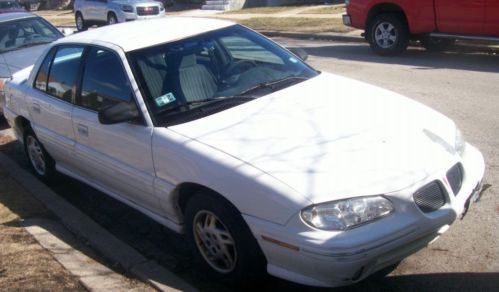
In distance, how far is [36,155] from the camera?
6457 millimetres

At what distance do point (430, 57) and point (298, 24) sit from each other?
687cm

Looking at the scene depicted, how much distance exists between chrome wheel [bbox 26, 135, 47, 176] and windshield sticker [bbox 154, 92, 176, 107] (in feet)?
7.64

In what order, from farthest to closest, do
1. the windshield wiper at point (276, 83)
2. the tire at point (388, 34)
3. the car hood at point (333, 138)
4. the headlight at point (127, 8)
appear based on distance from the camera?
the headlight at point (127, 8)
the tire at point (388, 34)
the windshield wiper at point (276, 83)
the car hood at point (333, 138)

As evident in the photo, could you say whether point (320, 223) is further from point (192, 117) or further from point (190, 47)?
point (190, 47)

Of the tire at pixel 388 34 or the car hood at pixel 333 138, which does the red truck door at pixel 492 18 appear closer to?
the tire at pixel 388 34

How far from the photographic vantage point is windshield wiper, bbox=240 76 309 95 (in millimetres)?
4641

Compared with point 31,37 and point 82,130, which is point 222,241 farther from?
point 31,37

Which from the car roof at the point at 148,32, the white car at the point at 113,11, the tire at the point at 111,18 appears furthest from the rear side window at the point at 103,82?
the tire at the point at 111,18

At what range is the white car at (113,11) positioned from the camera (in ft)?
72.1

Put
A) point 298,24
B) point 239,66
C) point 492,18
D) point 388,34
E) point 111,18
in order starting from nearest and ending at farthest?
point 239,66 → point 492,18 → point 388,34 → point 298,24 → point 111,18

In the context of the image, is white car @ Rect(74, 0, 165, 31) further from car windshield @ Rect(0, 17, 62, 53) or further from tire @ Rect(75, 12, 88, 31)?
car windshield @ Rect(0, 17, 62, 53)

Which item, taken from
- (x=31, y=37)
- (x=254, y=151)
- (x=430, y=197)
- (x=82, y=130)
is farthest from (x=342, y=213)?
(x=31, y=37)

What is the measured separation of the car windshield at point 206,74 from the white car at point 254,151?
0.01 metres

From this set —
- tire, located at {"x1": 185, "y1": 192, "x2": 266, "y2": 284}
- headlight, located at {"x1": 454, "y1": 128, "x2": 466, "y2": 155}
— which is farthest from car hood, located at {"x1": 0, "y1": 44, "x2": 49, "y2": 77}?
headlight, located at {"x1": 454, "y1": 128, "x2": 466, "y2": 155}
